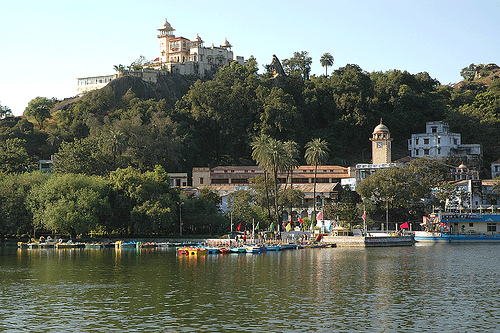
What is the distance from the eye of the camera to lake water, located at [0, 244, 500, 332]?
126ft

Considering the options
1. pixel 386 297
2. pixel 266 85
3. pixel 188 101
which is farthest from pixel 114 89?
pixel 386 297

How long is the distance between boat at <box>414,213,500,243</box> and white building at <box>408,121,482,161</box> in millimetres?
32908

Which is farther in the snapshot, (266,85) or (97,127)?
(266,85)

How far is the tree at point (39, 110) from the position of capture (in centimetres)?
17138

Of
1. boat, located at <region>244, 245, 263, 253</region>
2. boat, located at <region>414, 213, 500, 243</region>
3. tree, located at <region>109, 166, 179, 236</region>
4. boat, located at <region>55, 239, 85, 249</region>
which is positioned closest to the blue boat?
boat, located at <region>244, 245, 263, 253</region>

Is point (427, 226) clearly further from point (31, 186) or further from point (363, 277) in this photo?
point (31, 186)

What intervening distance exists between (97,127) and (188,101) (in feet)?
82.7

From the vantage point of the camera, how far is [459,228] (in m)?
112

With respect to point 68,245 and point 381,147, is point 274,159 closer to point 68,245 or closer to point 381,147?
point 68,245

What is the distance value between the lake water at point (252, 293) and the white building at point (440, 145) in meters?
68.6

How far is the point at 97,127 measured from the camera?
14525 centimetres

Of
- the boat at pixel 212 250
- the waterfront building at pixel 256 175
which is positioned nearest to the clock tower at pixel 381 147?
the waterfront building at pixel 256 175

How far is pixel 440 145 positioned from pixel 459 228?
3736cm

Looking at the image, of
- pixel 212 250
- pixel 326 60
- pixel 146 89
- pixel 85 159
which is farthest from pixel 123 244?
pixel 326 60
